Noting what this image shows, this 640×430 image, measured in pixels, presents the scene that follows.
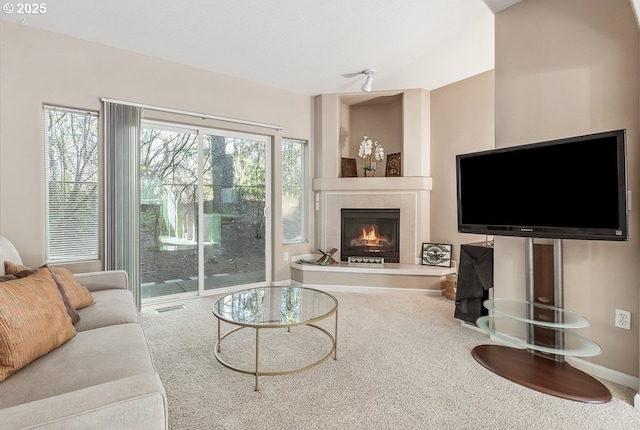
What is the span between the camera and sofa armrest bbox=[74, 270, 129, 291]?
259 cm

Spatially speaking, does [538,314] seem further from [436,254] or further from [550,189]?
[436,254]

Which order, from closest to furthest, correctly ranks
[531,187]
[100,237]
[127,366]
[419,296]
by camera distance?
[127,366]
[531,187]
[100,237]
[419,296]

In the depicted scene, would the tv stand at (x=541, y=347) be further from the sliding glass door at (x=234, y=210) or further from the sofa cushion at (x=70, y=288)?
the sliding glass door at (x=234, y=210)

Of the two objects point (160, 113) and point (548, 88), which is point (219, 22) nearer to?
point (160, 113)

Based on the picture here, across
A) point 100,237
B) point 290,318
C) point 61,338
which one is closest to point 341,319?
point 290,318

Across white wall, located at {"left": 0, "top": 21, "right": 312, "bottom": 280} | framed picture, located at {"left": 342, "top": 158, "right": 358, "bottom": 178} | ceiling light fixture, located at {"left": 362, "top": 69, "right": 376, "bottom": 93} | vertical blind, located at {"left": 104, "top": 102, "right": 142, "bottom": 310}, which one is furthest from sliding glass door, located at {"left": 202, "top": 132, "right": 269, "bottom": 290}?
ceiling light fixture, located at {"left": 362, "top": 69, "right": 376, "bottom": 93}

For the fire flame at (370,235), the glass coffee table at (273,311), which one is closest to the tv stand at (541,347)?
the glass coffee table at (273,311)

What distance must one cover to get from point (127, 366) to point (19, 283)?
74cm

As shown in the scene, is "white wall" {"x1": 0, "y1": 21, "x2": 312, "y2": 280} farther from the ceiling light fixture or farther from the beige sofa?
the ceiling light fixture

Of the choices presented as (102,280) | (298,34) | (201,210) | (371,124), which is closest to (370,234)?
(371,124)

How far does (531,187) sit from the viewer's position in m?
2.32

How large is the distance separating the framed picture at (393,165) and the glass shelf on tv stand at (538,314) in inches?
97.5

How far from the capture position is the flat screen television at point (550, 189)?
6.32ft

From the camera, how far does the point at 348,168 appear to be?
491cm
